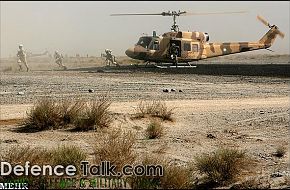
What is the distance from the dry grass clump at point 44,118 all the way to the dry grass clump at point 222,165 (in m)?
4.92

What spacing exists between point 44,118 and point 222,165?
556 cm

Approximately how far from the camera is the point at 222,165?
862 cm

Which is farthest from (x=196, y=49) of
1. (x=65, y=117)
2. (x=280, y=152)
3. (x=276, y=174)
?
(x=276, y=174)

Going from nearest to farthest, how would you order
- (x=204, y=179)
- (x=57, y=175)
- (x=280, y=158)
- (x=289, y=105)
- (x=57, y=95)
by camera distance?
(x=57, y=175) → (x=204, y=179) → (x=280, y=158) → (x=289, y=105) → (x=57, y=95)

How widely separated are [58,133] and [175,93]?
8136mm

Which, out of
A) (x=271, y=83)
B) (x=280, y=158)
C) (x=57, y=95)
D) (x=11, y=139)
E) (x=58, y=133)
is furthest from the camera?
(x=271, y=83)

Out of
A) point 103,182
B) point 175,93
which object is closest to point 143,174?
point 103,182

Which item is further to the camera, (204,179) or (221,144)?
(221,144)

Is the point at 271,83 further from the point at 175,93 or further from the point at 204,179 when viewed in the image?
the point at 204,179

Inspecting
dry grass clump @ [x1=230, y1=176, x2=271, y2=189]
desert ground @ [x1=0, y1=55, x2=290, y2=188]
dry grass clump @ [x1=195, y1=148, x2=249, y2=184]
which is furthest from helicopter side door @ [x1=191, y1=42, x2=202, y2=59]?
dry grass clump @ [x1=230, y1=176, x2=271, y2=189]

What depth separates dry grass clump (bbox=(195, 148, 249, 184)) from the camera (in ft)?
27.9

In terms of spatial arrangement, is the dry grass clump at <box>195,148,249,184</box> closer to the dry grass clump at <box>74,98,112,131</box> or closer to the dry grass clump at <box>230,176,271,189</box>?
the dry grass clump at <box>230,176,271,189</box>

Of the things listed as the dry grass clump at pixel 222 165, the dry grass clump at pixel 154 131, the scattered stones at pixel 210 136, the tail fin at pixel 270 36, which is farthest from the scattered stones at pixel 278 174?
the tail fin at pixel 270 36

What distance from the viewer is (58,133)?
11.9 metres
